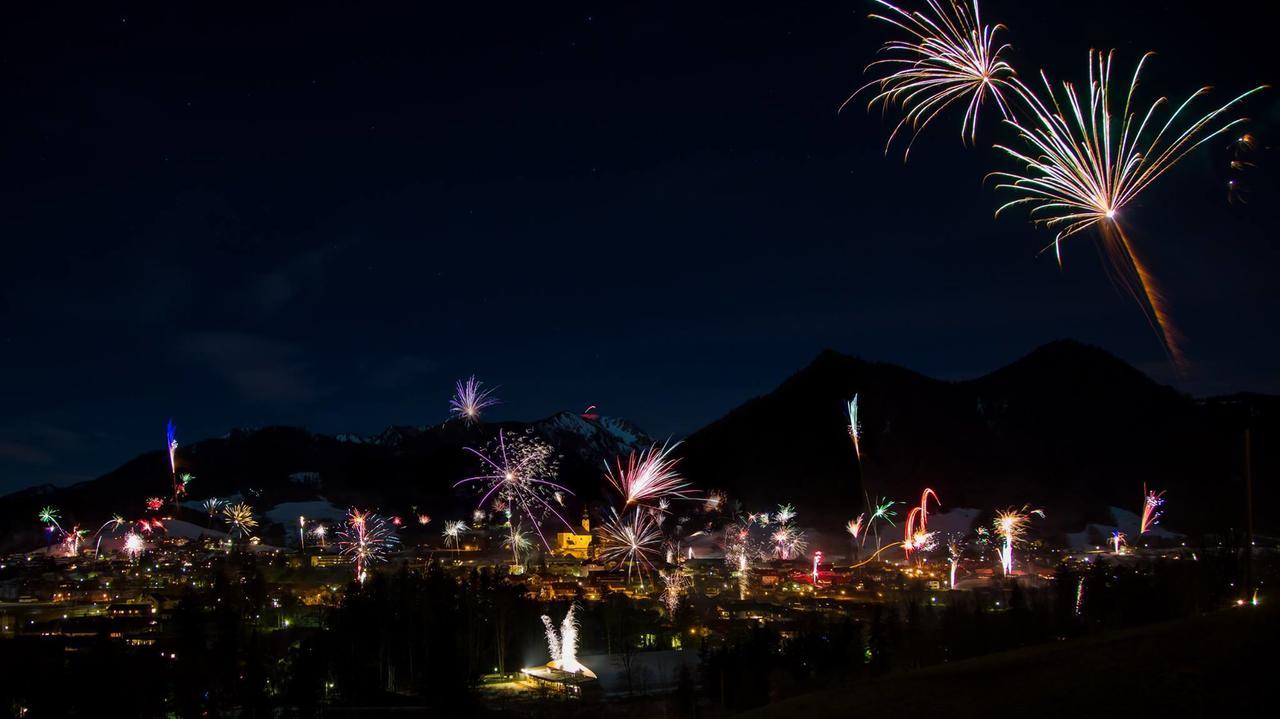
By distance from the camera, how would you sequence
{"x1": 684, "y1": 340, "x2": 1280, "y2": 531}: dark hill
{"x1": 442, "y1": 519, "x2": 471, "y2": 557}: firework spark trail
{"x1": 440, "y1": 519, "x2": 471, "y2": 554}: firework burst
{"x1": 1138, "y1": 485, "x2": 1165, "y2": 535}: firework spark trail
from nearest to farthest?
{"x1": 1138, "y1": 485, "x2": 1165, "y2": 535}: firework spark trail → {"x1": 442, "y1": 519, "x2": 471, "y2": 557}: firework spark trail → {"x1": 440, "y1": 519, "x2": 471, "y2": 554}: firework burst → {"x1": 684, "y1": 340, "x2": 1280, "y2": 531}: dark hill

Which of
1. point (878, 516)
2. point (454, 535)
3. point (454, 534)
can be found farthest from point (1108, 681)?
point (878, 516)

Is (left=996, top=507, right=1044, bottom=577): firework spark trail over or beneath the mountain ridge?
beneath

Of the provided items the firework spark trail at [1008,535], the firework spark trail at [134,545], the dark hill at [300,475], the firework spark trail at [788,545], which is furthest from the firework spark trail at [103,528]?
the firework spark trail at [1008,535]

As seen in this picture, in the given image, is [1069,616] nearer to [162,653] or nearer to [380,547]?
[162,653]

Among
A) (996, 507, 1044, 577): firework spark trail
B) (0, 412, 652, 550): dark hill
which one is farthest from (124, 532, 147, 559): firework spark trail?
(996, 507, 1044, 577): firework spark trail

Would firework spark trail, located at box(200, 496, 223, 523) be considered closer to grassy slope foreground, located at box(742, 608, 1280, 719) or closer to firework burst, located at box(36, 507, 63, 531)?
firework burst, located at box(36, 507, 63, 531)

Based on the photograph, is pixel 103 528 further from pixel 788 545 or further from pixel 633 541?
pixel 788 545
